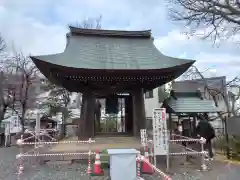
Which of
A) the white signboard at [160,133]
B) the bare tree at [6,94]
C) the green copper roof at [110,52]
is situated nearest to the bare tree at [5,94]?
the bare tree at [6,94]

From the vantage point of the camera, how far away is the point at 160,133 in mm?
7016

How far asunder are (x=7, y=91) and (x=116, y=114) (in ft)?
41.7

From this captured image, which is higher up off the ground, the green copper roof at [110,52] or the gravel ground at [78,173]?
the green copper roof at [110,52]

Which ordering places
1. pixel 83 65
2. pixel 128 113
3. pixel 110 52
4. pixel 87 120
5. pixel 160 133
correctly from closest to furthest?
pixel 160 133
pixel 83 65
pixel 87 120
pixel 110 52
pixel 128 113

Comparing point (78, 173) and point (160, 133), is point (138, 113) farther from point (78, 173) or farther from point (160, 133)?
point (78, 173)

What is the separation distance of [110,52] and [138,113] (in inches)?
137

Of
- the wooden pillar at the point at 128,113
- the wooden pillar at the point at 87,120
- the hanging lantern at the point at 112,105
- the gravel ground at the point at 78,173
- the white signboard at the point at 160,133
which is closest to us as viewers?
the gravel ground at the point at 78,173

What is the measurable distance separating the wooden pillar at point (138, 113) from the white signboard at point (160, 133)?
405cm

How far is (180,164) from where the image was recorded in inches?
341

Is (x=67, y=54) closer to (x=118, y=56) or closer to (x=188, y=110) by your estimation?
(x=118, y=56)

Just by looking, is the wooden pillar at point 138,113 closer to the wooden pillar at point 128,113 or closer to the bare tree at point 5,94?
the wooden pillar at point 128,113

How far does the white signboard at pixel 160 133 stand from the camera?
693cm

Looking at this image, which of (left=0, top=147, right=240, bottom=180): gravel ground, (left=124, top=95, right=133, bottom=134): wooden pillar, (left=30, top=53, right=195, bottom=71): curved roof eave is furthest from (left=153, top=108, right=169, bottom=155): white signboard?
(left=124, top=95, right=133, bottom=134): wooden pillar

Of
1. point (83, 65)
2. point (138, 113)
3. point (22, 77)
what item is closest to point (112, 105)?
point (138, 113)
